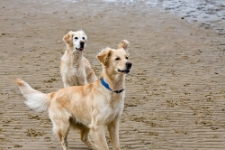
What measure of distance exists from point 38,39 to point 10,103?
532 centimetres

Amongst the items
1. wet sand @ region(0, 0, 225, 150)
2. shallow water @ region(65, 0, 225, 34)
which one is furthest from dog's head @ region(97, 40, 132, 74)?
shallow water @ region(65, 0, 225, 34)

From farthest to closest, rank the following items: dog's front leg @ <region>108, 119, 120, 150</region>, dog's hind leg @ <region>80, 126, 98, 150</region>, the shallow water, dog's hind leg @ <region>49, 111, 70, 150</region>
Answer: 1. the shallow water
2. dog's hind leg @ <region>80, 126, 98, 150</region>
3. dog's hind leg @ <region>49, 111, 70, 150</region>
4. dog's front leg @ <region>108, 119, 120, 150</region>

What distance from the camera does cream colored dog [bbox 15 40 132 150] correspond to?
23.1 ft

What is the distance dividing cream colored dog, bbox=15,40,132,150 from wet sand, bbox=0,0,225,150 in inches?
24.1

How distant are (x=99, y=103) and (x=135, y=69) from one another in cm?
516

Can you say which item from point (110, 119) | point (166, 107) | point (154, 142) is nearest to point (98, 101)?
point (110, 119)

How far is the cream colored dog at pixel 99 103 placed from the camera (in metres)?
7.03

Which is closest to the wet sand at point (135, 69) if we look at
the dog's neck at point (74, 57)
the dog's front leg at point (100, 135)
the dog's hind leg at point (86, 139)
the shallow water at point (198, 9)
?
the dog's hind leg at point (86, 139)

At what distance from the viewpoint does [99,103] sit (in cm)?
709

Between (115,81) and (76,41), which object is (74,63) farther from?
(115,81)

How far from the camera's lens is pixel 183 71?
39.5 feet

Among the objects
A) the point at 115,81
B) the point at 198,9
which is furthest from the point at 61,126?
the point at 198,9

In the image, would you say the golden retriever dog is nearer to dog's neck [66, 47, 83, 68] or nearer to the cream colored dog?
dog's neck [66, 47, 83, 68]

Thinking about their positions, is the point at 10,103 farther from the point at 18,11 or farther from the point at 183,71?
the point at 18,11
